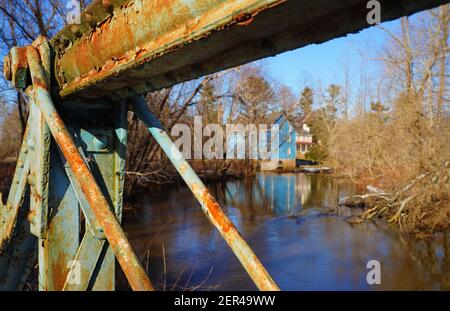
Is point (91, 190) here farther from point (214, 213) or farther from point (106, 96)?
point (106, 96)

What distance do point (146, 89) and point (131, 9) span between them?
37 centimetres

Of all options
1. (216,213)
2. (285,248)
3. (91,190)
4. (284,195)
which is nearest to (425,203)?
(285,248)

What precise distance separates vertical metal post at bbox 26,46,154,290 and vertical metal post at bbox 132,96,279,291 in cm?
33

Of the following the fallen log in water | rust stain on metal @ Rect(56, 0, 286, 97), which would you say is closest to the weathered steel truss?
rust stain on metal @ Rect(56, 0, 286, 97)

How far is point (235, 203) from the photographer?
50.5 ft

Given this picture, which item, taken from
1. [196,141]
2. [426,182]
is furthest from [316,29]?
[196,141]

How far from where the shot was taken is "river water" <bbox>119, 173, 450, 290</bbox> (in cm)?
740

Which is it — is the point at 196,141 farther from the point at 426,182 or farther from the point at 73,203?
the point at 73,203

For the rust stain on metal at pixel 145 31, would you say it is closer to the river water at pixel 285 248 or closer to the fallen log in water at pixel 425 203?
the river water at pixel 285 248

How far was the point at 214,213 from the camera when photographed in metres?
1.22

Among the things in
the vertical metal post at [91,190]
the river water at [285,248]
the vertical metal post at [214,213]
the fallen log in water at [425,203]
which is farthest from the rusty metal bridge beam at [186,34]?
the fallen log in water at [425,203]

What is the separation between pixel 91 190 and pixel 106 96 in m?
0.65

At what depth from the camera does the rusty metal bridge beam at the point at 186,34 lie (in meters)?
0.74

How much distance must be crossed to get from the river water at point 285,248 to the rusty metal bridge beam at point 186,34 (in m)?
4.43
